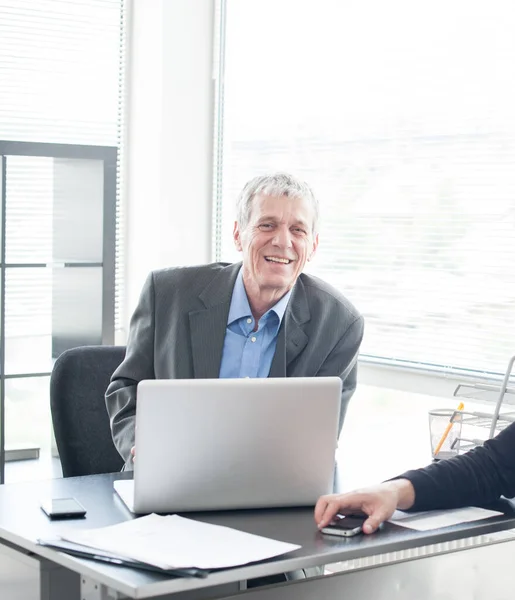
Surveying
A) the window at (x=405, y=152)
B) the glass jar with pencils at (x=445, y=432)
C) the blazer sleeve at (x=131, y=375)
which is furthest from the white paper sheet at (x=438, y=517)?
the window at (x=405, y=152)

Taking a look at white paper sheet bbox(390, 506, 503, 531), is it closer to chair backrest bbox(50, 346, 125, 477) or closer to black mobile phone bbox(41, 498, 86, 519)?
black mobile phone bbox(41, 498, 86, 519)

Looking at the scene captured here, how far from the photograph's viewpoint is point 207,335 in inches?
97.7

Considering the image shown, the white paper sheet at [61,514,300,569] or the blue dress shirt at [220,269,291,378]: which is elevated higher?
the blue dress shirt at [220,269,291,378]

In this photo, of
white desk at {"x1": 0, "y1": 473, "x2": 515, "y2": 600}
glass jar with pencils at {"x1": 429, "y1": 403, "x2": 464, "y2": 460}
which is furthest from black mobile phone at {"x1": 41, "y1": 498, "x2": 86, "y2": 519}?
glass jar with pencils at {"x1": 429, "y1": 403, "x2": 464, "y2": 460}

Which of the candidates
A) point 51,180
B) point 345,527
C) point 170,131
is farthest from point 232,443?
point 170,131

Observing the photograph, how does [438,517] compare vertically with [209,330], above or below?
below

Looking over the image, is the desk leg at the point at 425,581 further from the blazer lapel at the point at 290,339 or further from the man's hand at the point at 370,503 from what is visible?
the blazer lapel at the point at 290,339

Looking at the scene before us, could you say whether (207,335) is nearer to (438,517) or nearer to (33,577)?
(438,517)

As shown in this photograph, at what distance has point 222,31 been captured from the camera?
4129 mm

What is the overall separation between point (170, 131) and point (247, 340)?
1839 millimetres

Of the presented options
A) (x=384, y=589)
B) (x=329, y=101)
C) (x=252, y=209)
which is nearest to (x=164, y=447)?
(x=384, y=589)

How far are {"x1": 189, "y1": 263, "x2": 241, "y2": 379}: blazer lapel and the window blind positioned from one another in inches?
53.2

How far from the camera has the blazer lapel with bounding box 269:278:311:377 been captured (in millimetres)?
2443

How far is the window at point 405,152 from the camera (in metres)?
2.98
